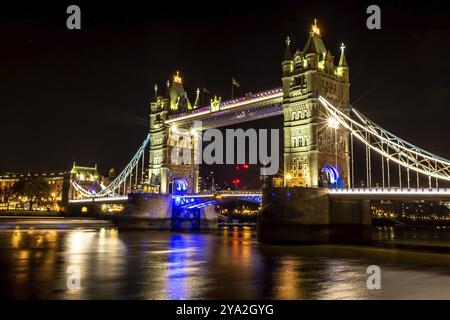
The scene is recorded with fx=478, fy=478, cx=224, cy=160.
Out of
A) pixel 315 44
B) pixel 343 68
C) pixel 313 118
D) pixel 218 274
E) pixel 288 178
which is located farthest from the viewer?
pixel 343 68

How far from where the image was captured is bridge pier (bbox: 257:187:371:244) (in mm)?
36844

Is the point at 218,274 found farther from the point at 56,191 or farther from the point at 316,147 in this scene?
the point at 56,191

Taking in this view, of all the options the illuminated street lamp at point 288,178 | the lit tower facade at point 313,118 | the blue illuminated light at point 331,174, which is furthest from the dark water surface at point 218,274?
the illuminated street lamp at point 288,178

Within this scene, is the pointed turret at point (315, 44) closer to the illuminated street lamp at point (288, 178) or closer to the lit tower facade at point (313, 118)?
the lit tower facade at point (313, 118)

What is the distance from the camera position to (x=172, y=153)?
65.3 metres

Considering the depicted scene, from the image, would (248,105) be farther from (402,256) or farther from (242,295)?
(242,295)

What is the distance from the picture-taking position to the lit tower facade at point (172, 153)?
64.8 meters

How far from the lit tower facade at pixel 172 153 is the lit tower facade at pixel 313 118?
2021 centimetres

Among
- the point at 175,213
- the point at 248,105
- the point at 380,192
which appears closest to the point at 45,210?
the point at 175,213

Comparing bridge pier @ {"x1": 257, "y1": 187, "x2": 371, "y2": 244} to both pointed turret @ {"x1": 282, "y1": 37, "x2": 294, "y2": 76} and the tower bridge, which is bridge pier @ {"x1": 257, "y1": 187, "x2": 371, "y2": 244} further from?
pointed turret @ {"x1": 282, "y1": 37, "x2": 294, "y2": 76}

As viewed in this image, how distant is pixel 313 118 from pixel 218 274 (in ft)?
87.2

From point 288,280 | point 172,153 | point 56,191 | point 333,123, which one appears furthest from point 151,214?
point 56,191

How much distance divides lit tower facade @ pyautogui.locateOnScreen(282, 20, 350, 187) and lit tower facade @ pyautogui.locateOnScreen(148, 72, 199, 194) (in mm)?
20207

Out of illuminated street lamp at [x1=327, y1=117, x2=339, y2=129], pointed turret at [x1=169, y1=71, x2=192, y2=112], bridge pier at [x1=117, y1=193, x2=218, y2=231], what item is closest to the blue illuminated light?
illuminated street lamp at [x1=327, y1=117, x2=339, y2=129]
